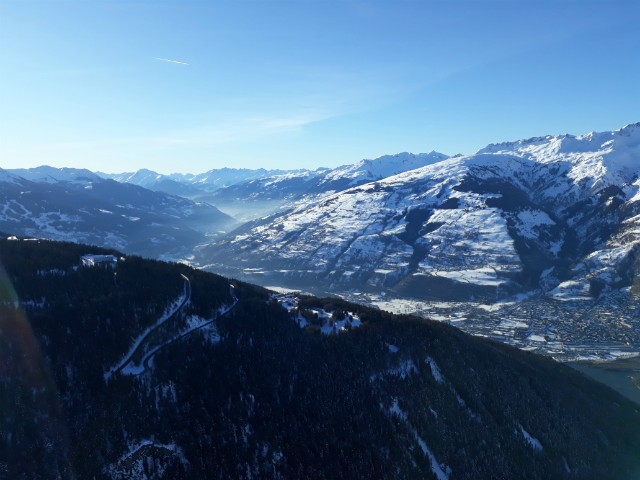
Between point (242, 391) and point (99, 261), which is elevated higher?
point (99, 261)

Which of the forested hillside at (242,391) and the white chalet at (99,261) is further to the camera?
the white chalet at (99,261)

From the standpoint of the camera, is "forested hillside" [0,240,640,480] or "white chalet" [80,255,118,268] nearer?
"forested hillside" [0,240,640,480]

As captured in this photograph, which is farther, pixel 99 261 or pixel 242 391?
pixel 99 261

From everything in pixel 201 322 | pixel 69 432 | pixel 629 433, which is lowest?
pixel 629 433

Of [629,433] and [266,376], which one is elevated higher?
[266,376]

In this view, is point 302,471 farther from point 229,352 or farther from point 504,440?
point 504,440

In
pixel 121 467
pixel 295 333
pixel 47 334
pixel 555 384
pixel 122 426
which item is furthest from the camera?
pixel 555 384

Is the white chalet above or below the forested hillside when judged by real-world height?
above

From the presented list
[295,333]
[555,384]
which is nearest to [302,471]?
[295,333]
